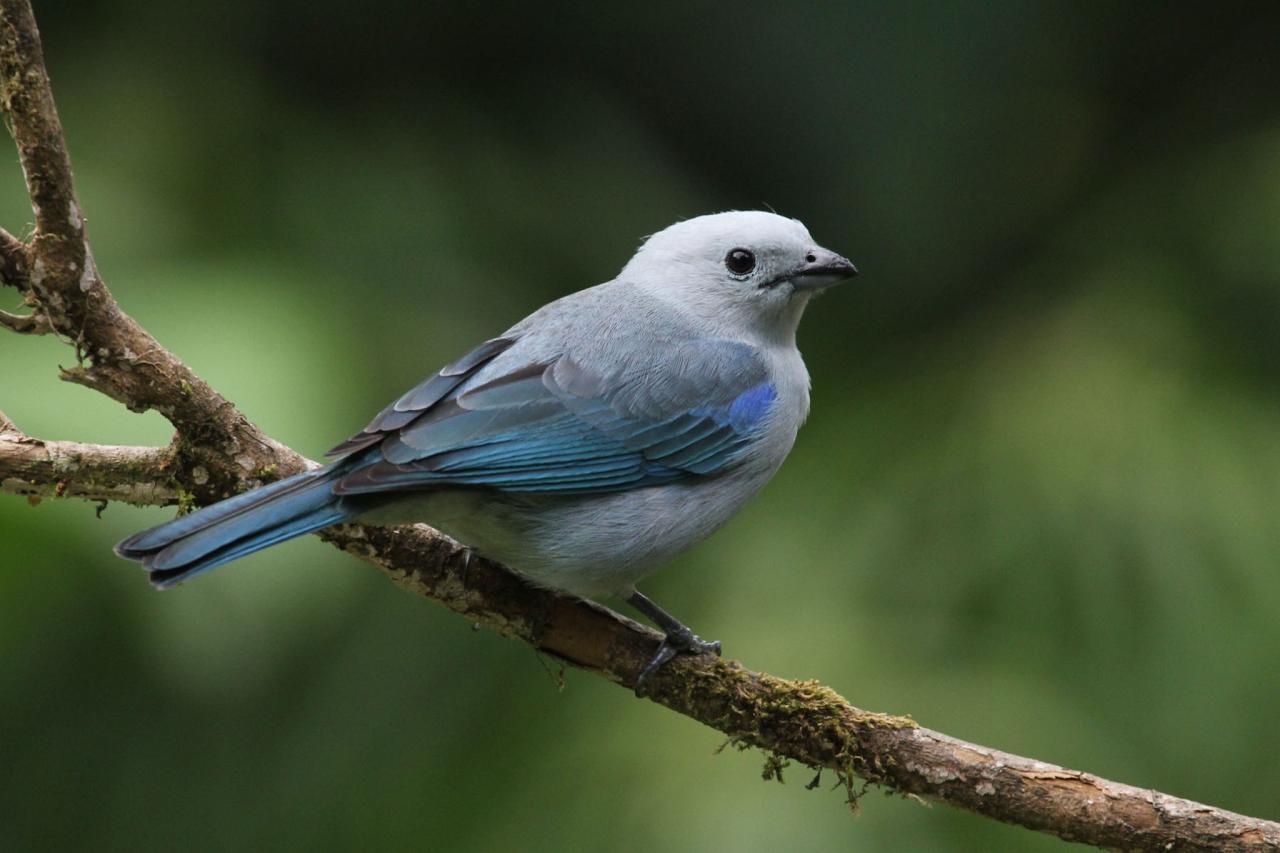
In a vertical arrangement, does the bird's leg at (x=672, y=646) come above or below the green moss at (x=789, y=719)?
above

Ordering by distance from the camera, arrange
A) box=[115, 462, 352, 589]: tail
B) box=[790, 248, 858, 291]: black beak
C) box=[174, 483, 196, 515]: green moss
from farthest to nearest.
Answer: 1. box=[790, 248, 858, 291]: black beak
2. box=[174, 483, 196, 515]: green moss
3. box=[115, 462, 352, 589]: tail

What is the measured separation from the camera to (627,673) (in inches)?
131

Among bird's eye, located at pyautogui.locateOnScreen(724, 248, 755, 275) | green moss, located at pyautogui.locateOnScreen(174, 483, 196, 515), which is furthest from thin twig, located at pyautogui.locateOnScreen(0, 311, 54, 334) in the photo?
bird's eye, located at pyautogui.locateOnScreen(724, 248, 755, 275)

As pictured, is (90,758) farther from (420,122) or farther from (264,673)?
(420,122)

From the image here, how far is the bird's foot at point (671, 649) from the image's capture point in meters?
3.30

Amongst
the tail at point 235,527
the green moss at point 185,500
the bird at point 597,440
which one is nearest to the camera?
the tail at point 235,527

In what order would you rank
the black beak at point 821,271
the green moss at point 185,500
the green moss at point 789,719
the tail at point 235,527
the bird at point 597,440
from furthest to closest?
the black beak at point 821,271, the green moss at point 185,500, the green moss at point 789,719, the bird at point 597,440, the tail at point 235,527

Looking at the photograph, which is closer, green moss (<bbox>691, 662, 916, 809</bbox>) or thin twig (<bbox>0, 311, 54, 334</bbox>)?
thin twig (<bbox>0, 311, 54, 334</bbox>)

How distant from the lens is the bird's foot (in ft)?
10.8

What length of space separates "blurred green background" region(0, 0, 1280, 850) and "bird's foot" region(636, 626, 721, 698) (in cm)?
94

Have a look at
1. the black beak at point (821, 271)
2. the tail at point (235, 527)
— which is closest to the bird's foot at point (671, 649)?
the tail at point (235, 527)

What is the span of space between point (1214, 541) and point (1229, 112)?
198 cm

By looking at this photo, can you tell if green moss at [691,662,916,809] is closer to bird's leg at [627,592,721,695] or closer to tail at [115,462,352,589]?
bird's leg at [627,592,721,695]

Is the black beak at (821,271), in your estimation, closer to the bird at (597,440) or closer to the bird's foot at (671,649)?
the bird at (597,440)
